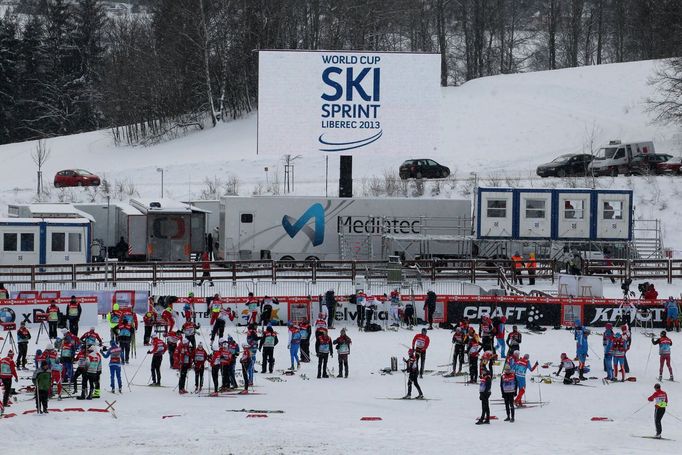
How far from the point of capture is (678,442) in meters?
21.8

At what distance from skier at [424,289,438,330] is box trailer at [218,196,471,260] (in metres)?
9.90

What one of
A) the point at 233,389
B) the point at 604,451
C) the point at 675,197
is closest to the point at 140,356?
the point at 233,389

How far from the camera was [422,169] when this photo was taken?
191 feet

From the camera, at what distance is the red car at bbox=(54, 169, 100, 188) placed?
6075cm

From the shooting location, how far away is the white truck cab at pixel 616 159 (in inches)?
2238

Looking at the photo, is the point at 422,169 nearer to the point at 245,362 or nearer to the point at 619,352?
the point at 619,352

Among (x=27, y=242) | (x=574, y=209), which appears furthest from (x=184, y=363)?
(x=574, y=209)

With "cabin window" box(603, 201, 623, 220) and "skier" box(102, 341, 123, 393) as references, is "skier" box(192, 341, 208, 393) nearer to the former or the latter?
"skier" box(102, 341, 123, 393)

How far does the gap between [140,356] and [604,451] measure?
42.1 ft

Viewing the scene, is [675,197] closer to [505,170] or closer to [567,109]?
[505,170]

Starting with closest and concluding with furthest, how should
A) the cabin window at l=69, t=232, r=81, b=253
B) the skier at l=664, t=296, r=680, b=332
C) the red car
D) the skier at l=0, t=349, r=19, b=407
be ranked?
the skier at l=0, t=349, r=19, b=407 → the skier at l=664, t=296, r=680, b=332 → the cabin window at l=69, t=232, r=81, b=253 → the red car

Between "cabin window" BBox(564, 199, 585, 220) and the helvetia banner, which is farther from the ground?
the helvetia banner

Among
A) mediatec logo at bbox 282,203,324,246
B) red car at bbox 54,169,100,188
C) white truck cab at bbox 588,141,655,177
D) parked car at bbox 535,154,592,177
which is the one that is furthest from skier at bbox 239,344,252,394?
red car at bbox 54,169,100,188

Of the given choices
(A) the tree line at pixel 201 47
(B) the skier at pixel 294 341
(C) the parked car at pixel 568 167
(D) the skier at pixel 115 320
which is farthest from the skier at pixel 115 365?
(A) the tree line at pixel 201 47
